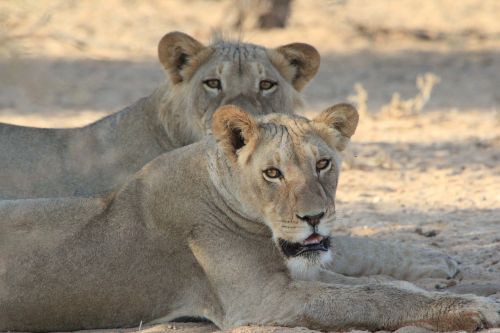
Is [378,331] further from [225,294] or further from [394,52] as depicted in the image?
[394,52]

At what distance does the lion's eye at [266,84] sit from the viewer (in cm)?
627

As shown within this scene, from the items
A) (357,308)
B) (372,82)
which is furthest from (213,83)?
(372,82)

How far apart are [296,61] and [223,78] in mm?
571

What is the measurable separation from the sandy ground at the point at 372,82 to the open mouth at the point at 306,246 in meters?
0.53

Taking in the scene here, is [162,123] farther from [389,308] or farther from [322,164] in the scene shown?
[389,308]

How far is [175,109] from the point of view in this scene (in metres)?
6.54

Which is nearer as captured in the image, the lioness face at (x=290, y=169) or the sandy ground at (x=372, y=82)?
the lioness face at (x=290, y=169)

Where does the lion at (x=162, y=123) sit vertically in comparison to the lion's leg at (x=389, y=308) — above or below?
above

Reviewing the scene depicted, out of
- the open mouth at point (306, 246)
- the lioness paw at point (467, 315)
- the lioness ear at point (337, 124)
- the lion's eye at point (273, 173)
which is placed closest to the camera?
the lioness paw at point (467, 315)

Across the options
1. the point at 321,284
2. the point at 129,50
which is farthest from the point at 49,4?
the point at 321,284

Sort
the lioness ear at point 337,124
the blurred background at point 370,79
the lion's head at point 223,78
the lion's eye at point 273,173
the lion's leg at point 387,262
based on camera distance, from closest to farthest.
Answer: the lion's eye at point 273,173, the lioness ear at point 337,124, the lion's leg at point 387,262, the lion's head at point 223,78, the blurred background at point 370,79

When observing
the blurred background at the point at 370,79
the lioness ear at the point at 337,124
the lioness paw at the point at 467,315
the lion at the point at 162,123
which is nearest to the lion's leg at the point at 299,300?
the lioness paw at the point at 467,315

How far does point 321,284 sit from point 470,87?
308 inches

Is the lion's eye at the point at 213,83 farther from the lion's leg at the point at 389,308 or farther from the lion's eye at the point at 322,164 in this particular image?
the lion's leg at the point at 389,308
